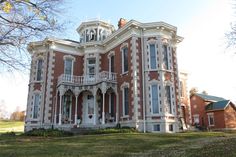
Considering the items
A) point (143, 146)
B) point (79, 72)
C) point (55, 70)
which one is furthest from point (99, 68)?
point (143, 146)

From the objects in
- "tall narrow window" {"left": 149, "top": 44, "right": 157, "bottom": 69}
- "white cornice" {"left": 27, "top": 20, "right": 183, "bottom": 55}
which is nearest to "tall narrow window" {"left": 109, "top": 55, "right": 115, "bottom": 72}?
"white cornice" {"left": 27, "top": 20, "right": 183, "bottom": 55}

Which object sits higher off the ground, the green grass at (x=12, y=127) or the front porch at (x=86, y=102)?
the front porch at (x=86, y=102)

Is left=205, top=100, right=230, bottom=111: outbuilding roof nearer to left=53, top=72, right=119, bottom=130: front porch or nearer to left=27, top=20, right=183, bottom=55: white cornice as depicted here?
left=27, top=20, right=183, bottom=55: white cornice

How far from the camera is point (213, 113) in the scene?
36594 millimetres

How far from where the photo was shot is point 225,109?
3544 centimetres

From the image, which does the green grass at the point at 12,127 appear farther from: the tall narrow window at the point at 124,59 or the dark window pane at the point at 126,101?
the tall narrow window at the point at 124,59

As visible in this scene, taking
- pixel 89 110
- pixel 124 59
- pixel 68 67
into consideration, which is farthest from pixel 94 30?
pixel 89 110

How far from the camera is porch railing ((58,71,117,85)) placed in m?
23.2

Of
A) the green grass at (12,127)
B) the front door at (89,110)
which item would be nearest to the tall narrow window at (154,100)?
the front door at (89,110)

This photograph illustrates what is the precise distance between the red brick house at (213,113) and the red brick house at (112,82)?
15.3 m

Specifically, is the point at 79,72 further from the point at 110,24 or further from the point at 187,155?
the point at 187,155

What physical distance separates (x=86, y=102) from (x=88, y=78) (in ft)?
8.53

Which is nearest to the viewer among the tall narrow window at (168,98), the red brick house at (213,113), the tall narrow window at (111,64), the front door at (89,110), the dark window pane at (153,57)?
the tall narrow window at (168,98)

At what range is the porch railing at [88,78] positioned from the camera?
2323 centimetres
